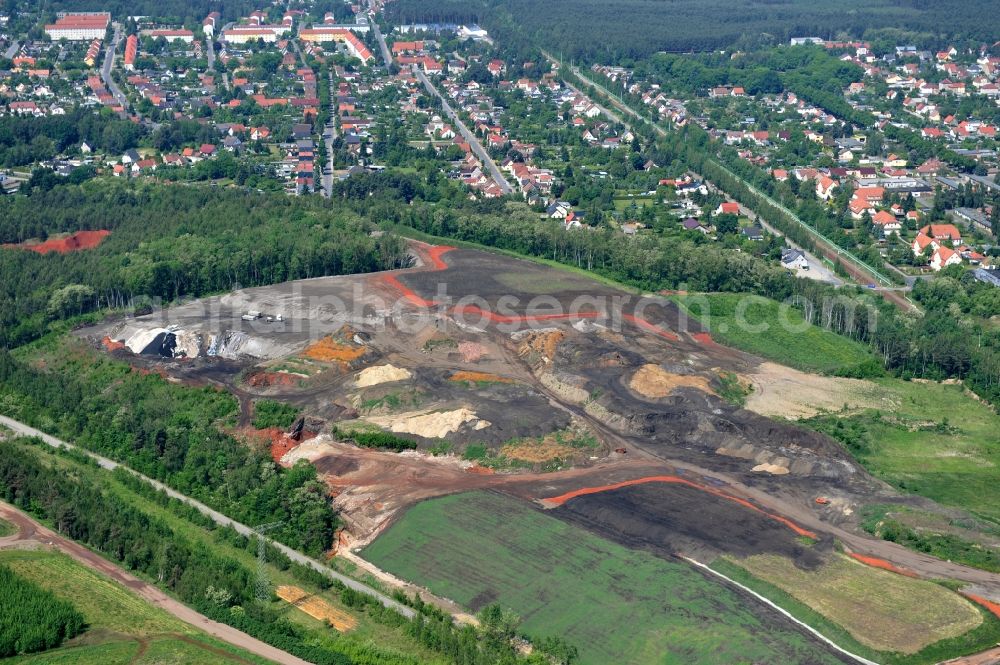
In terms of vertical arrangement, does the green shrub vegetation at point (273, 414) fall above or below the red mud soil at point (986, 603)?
above

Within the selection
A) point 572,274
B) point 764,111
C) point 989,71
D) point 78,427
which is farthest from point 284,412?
point 989,71

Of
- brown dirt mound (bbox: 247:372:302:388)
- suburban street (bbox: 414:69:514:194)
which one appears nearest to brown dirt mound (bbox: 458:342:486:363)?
brown dirt mound (bbox: 247:372:302:388)

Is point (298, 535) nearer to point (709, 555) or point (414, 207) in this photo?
point (709, 555)

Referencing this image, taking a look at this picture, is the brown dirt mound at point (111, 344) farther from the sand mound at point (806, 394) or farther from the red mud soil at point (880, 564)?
Result: the red mud soil at point (880, 564)

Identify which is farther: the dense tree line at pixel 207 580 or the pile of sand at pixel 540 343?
the pile of sand at pixel 540 343

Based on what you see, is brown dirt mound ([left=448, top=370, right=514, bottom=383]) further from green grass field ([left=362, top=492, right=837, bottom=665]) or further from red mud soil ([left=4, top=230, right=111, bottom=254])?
Answer: red mud soil ([left=4, top=230, right=111, bottom=254])

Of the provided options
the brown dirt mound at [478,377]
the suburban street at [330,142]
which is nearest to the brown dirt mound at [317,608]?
the brown dirt mound at [478,377]
